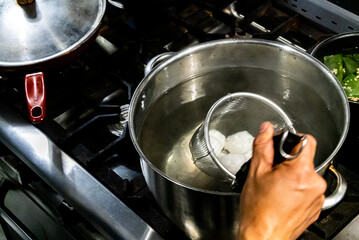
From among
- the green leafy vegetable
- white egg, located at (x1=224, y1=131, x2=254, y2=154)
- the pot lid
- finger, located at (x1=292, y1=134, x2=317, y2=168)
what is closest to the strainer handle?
finger, located at (x1=292, y1=134, x2=317, y2=168)

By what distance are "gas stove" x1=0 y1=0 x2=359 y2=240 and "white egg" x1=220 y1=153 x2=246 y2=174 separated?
0.15 metres

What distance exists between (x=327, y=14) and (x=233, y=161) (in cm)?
50

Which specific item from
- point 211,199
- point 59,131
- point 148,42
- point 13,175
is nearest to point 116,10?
point 148,42

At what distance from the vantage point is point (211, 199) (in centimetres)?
73

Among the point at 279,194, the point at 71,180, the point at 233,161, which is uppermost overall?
the point at 279,194

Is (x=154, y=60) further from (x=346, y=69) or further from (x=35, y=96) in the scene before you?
(x=346, y=69)

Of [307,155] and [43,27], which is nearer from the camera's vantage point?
[307,155]

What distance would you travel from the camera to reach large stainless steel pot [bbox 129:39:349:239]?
32.4 inches

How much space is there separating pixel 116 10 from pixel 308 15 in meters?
0.47

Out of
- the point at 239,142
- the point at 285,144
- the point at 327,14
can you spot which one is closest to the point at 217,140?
the point at 239,142

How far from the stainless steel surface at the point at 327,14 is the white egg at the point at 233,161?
18.2 inches

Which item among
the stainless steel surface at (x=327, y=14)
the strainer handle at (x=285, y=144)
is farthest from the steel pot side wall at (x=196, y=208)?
the stainless steel surface at (x=327, y=14)

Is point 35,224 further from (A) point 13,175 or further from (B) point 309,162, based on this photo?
(B) point 309,162

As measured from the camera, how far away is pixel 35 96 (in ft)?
3.16
